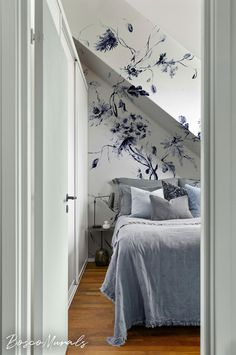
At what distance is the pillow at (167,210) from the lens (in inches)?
129

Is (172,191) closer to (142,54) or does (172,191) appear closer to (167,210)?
(167,210)

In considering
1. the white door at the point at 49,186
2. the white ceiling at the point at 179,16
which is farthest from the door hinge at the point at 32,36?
the white ceiling at the point at 179,16

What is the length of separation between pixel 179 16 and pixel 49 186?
228 cm

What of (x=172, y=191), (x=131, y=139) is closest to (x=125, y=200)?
(x=172, y=191)

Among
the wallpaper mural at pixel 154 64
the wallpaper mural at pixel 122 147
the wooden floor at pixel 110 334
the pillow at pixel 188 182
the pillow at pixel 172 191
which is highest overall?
the wallpaper mural at pixel 154 64

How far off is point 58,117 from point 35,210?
64 centimetres

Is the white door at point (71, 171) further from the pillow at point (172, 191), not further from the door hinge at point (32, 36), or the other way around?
the door hinge at point (32, 36)

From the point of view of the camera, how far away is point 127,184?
4172mm

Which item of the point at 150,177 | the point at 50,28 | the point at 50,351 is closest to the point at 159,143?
the point at 150,177

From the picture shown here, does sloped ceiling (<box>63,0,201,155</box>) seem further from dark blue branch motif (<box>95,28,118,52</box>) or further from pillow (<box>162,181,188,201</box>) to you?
pillow (<box>162,181,188,201</box>)

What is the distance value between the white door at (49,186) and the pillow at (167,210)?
147 cm

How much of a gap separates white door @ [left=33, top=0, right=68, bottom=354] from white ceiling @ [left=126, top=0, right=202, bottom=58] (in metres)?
1.47

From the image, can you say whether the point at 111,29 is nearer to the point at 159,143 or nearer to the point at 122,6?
the point at 122,6

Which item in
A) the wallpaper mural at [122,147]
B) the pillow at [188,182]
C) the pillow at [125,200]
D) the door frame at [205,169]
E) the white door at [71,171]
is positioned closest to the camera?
the door frame at [205,169]
